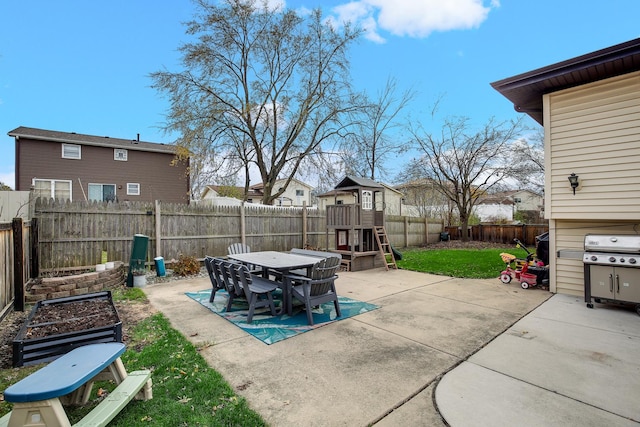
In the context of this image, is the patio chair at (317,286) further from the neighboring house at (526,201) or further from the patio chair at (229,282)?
the neighboring house at (526,201)

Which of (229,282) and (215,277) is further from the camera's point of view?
(215,277)

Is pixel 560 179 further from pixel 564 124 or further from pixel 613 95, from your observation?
pixel 613 95

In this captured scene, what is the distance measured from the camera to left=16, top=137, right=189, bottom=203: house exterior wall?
1505 cm

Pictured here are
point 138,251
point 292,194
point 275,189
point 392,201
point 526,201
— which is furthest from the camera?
point 526,201

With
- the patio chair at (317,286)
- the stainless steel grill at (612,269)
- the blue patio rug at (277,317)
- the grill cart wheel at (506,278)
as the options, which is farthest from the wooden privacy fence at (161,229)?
the stainless steel grill at (612,269)

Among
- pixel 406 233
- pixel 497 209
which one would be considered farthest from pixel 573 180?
pixel 497 209

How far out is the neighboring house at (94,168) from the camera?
1505 cm

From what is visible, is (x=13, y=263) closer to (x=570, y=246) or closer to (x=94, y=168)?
(x=570, y=246)

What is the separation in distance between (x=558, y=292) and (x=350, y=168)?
10.4 meters

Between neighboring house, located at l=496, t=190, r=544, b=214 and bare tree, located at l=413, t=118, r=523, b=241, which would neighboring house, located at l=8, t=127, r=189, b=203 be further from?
neighboring house, located at l=496, t=190, r=544, b=214

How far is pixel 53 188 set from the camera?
15.5 meters

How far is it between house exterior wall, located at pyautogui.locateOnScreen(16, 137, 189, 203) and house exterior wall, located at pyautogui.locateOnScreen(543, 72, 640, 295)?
15.8 metres

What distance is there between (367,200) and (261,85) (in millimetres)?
8122

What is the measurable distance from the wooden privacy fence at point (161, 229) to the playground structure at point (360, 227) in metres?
2.06
